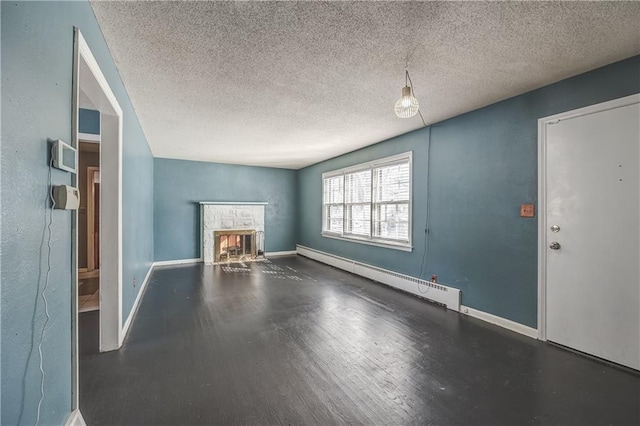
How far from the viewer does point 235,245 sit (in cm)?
675

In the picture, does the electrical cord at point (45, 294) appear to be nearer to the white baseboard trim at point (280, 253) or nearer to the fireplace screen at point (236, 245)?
the fireplace screen at point (236, 245)

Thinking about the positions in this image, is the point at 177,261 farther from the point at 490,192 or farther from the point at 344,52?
the point at 490,192

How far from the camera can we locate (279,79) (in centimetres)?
254

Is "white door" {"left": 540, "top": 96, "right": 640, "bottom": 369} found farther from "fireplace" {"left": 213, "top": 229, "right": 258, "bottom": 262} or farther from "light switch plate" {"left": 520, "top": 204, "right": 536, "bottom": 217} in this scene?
"fireplace" {"left": 213, "top": 229, "right": 258, "bottom": 262}

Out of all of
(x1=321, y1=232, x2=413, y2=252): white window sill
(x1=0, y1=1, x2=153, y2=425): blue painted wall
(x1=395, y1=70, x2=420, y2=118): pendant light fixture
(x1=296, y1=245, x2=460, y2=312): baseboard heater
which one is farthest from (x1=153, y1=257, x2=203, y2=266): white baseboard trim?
(x1=395, y1=70, x2=420, y2=118): pendant light fixture

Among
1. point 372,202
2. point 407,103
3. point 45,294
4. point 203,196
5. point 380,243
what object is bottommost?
point 380,243

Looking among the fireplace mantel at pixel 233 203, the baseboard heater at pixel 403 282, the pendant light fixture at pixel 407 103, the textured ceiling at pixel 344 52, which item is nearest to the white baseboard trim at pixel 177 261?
the fireplace mantel at pixel 233 203

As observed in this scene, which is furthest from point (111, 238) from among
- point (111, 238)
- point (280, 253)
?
point (280, 253)

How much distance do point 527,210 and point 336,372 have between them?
96.1 inches

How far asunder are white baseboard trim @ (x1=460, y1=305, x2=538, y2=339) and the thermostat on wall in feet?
12.6

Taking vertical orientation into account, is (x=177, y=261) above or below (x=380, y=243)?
below

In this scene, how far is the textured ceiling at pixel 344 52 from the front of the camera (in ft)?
Answer: 5.58

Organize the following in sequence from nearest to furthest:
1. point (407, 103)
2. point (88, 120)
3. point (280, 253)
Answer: point (407, 103)
point (88, 120)
point (280, 253)

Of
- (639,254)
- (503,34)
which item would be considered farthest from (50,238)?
(639,254)
